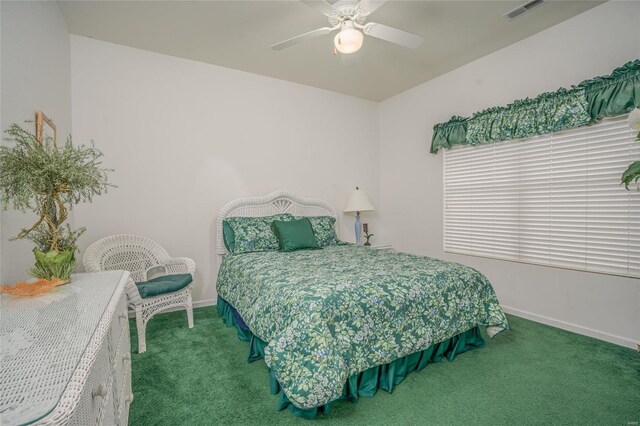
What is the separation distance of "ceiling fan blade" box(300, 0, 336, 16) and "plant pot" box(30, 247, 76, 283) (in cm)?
202

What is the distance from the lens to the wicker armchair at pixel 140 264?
2.48 meters

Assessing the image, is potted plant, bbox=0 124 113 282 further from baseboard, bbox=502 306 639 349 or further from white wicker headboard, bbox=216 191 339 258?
baseboard, bbox=502 306 639 349

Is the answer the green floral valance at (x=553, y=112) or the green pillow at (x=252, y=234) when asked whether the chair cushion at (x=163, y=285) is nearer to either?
the green pillow at (x=252, y=234)

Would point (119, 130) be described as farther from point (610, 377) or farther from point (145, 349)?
point (610, 377)

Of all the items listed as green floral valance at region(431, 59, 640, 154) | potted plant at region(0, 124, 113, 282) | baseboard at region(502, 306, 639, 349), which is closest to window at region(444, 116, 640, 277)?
green floral valance at region(431, 59, 640, 154)

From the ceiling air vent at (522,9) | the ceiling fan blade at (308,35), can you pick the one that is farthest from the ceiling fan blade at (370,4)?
the ceiling air vent at (522,9)

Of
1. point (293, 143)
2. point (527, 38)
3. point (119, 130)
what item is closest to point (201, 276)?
point (119, 130)

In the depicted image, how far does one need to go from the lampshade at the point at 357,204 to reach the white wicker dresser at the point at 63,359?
124 inches

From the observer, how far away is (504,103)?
3.28 m

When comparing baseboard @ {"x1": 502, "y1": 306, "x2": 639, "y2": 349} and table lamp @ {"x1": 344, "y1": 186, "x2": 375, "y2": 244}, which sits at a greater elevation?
table lamp @ {"x1": 344, "y1": 186, "x2": 375, "y2": 244}

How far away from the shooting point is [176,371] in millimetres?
2150

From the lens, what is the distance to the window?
100.0 inches

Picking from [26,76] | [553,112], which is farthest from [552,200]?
[26,76]

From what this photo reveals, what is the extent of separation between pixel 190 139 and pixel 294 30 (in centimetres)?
168
